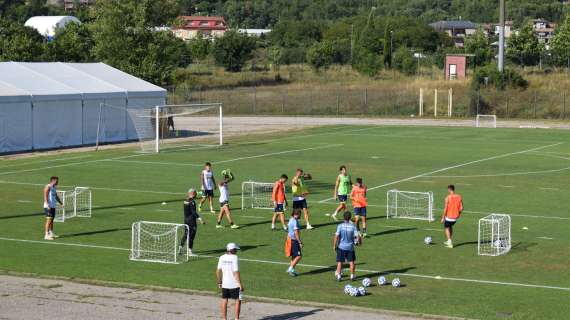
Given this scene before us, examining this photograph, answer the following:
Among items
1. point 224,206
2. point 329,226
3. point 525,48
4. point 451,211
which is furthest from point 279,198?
point 525,48

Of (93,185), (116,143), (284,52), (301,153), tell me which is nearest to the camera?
(93,185)

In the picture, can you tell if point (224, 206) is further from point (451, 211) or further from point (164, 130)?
point (164, 130)

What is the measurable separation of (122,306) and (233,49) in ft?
369

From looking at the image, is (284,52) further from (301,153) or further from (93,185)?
(93,185)

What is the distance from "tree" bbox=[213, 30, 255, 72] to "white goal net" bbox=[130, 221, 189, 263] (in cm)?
10326

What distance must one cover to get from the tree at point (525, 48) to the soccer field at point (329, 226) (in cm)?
7132

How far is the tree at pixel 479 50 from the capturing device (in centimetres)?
12106

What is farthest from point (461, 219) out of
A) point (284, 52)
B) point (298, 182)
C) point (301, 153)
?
point (284, 52)

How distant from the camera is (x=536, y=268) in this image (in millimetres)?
24141

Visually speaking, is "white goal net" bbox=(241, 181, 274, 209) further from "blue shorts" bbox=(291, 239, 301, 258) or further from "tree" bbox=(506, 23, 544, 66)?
"tree" bbox=(506, 23, 544, 66)

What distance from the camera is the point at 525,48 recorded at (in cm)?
12569

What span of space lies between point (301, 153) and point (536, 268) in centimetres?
3016

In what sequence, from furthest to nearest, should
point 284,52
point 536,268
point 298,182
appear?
point 284,52
point 298,182
point 536,268

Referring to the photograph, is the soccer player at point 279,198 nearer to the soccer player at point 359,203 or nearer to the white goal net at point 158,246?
the soccer player at point 359,203
